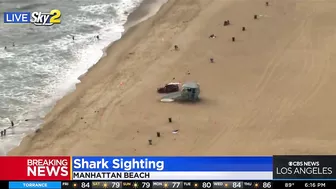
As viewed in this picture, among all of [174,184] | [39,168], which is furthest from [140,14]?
[174,184]

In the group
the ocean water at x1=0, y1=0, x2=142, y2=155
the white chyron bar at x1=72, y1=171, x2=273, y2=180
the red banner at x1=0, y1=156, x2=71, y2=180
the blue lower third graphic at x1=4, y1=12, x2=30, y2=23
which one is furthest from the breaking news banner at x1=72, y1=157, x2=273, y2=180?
the blue lower third graphic at x1=4, y1=12, x2=30, y2=23

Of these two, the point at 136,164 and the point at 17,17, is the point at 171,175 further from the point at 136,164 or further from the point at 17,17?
the point at 17,17

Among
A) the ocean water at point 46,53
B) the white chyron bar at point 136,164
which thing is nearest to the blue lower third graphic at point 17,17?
the ocean water at point 46,53

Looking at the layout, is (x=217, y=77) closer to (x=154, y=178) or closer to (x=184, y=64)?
(x=184, y=64)

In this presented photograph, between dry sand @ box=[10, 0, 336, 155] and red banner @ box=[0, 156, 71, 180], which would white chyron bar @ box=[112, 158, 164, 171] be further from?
dry sand @ box=[10, 0, 336, 155]

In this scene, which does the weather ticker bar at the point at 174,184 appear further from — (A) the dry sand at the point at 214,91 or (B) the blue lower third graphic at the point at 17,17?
(B) the blue lower third graphic at the point at 17,17

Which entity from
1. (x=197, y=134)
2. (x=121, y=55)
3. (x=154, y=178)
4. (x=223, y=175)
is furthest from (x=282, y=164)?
(x=121, y=55)
